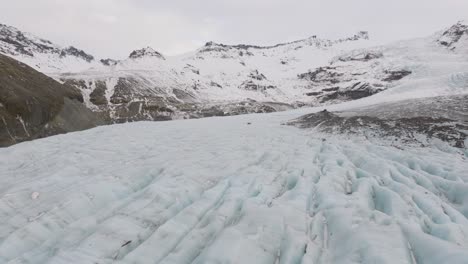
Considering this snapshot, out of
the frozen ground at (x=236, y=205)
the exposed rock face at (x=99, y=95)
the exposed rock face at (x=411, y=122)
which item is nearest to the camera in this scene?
the frozen ground at (x=236, y=205)

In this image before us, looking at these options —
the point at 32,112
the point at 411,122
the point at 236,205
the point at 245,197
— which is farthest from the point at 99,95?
the point at 236,205

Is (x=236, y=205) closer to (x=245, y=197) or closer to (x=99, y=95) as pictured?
(x=245, y=197)

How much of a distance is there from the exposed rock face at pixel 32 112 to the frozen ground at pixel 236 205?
19.1m

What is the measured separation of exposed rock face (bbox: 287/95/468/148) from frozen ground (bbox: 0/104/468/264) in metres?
1.66

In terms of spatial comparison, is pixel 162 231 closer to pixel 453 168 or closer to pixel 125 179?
pixel 125 179

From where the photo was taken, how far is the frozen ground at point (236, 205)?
334 inches

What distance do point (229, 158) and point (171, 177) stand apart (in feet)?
12.5

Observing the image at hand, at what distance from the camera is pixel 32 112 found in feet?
127

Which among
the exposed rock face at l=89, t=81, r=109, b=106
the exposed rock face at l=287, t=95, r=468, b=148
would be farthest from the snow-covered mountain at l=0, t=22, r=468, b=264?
the exposed rock face at l=89, t=81, r=109, b=106

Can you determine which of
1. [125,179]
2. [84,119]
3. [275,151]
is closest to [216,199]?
[125,179]

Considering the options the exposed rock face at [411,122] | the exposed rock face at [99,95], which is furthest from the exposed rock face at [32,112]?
the exposed rock face at [99,95]

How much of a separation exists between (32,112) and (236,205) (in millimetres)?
35126

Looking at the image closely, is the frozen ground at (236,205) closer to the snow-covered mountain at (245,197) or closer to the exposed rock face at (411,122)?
the snow-covered mountain at (245,197)

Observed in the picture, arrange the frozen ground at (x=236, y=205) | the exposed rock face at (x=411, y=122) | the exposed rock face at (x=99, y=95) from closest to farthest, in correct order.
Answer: the frozen ground at (x=236, y=205) → the exposed rock face at (x=411, y=122) → the exposed rock face at (x=99, y=95)
